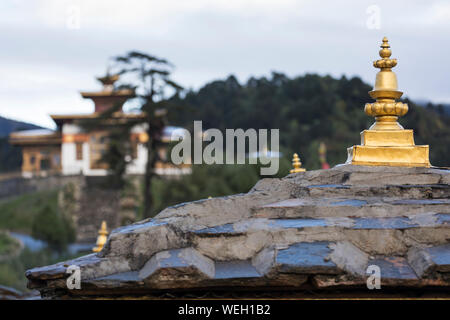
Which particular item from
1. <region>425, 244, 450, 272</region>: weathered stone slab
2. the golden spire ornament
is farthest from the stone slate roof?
the golden spire ornament

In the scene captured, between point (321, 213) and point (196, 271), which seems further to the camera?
point (321, 213)

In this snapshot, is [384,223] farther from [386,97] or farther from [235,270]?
[386,97]

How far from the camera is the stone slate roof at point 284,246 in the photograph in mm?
2506

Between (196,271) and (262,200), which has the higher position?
(262,200)

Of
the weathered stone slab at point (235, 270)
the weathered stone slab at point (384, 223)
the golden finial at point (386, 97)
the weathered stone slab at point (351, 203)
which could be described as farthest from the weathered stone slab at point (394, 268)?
the golden finial at point (386, 97)

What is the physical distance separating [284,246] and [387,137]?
1.11m

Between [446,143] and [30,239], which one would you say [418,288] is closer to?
[446,143]

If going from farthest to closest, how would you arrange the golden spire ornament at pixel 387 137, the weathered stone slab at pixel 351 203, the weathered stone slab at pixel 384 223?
1. the golden spire ornament at pixel 387 137
2. the weathered stone slab at pixel 351 203
3. the weathered stone slab at pixel 384 223

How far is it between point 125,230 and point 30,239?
22847 millimetres

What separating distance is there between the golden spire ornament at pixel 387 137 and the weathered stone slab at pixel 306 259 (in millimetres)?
863

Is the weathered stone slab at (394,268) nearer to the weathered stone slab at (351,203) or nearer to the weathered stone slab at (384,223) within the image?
the weathered stone slab at (384,223)
